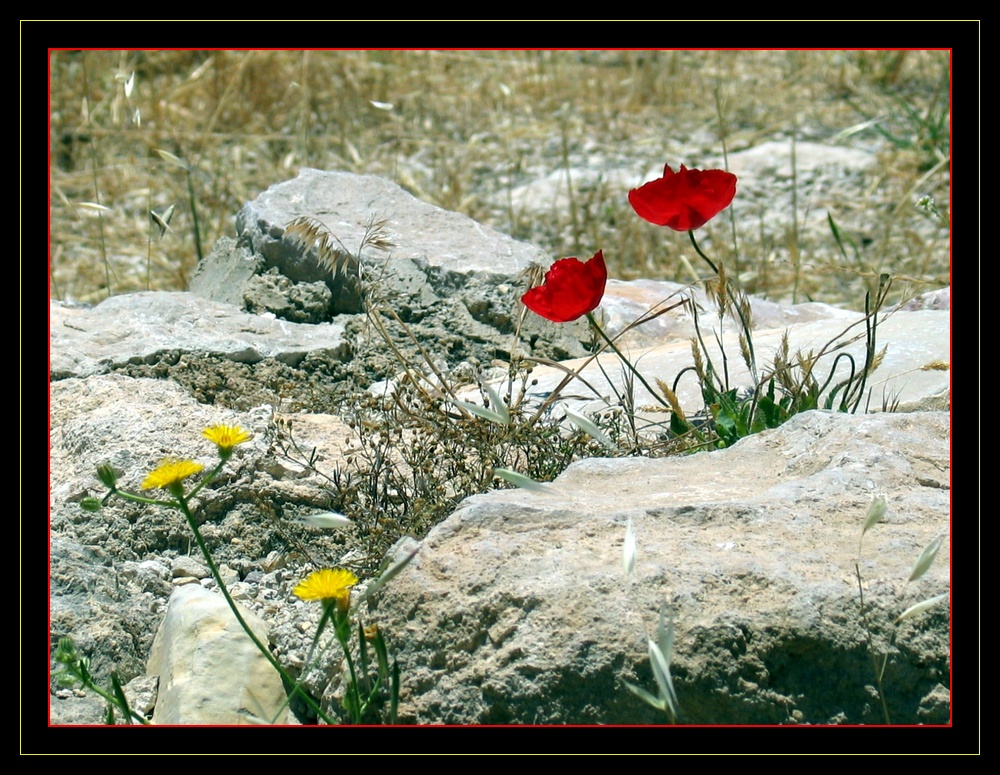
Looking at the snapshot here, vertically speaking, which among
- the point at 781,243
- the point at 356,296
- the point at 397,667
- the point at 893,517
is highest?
the point at 781,243

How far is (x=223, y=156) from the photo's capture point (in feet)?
19.8

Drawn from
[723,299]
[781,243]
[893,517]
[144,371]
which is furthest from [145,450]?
[781,243]

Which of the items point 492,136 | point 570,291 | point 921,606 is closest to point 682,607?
point 921,606

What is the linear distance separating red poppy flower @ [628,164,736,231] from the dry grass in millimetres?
2420

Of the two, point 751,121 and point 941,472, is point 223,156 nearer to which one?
point 751,121

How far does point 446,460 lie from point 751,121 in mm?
4468

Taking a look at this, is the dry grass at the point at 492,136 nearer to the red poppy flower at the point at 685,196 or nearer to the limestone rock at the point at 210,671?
the red poppy flower at the point at 685,196

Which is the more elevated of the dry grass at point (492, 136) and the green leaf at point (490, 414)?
the dry grass at point (492, 136)

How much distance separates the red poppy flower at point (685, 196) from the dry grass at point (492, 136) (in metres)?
2.42

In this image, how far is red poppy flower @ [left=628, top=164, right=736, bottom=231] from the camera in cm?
231

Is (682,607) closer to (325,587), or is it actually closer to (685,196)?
(325,587)

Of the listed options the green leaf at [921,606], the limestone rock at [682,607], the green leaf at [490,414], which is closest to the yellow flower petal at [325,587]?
the limestone rock at [682,607]

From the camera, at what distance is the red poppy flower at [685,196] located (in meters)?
2.31

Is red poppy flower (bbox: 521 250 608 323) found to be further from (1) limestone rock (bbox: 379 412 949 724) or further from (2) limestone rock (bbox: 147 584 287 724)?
(2) limestone rock (bbox: 147 584 287 724)
